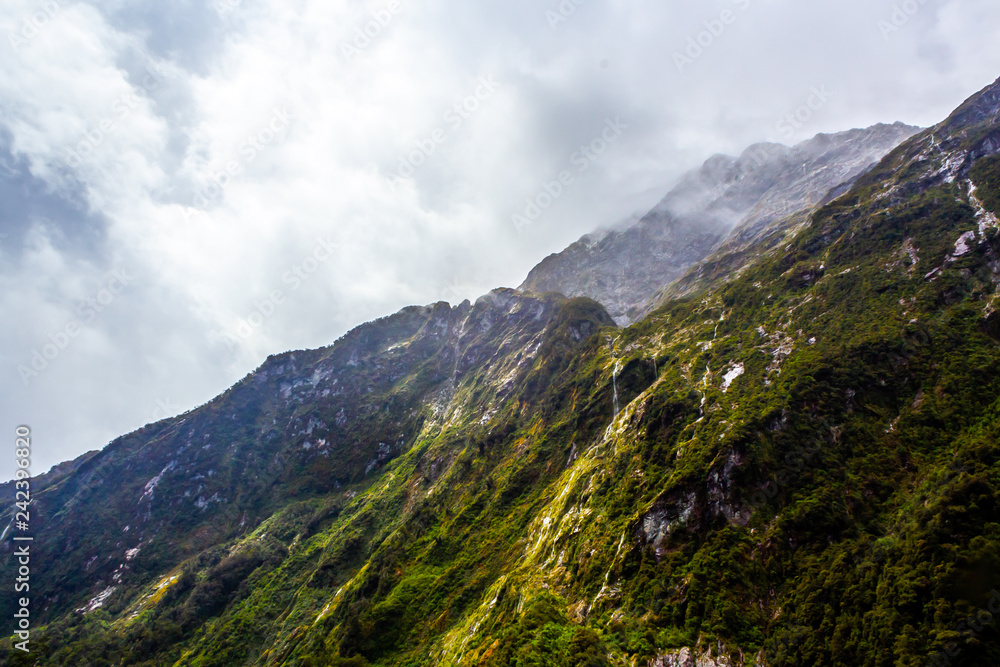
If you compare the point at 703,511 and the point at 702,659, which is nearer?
the point at 702,659

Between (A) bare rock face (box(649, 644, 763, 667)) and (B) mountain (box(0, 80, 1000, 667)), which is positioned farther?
(B) mountain (box(0, 80, 1000, 667))

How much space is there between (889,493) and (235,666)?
13069 cm

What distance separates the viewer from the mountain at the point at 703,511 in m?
35.3

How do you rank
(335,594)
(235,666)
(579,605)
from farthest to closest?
(335,594) < (235,666) < (579,605)

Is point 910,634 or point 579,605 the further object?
point 579,605

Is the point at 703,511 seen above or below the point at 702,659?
above

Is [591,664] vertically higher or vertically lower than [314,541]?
lower

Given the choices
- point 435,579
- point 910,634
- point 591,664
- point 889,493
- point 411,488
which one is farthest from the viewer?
point 411,488

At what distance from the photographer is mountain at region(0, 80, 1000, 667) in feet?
116

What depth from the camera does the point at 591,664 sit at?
124 feet

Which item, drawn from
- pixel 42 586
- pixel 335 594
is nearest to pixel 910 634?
pixel 335 594

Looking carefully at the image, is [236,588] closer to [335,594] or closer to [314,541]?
[314,541]

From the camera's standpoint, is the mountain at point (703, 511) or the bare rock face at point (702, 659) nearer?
the bare rock face at point (702, 659)

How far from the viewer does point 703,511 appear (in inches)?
1924
